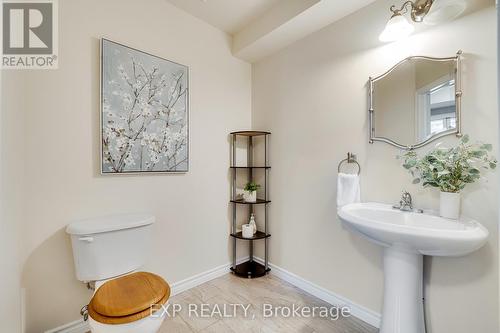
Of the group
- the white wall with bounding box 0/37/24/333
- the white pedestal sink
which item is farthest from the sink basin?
the white wall with bounding box 0/37/24/333

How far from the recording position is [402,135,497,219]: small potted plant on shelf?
1.16 m

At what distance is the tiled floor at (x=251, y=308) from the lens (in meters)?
1.56

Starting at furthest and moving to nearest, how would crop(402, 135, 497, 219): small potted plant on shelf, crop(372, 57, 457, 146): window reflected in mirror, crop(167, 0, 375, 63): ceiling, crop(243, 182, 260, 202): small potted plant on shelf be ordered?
crop(243, 182, 260, 202): small potted plant on shelf → crop(167, 0, 375, 63): ceiling → crop(372, 57, 457, 146): window reflected in mirror → crop(402, 135, 497, 219): small potted plant on shelf

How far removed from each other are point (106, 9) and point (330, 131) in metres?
1.88

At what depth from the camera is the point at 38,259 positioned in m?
1.35

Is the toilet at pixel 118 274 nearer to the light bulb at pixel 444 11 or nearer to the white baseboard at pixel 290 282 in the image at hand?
the white baseboard at pixel 290 282

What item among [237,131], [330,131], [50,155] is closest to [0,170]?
[50,155]

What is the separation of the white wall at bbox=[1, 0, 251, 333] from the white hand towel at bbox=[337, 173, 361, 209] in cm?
118

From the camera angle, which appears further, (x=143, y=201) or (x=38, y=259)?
(x=143, y=201)

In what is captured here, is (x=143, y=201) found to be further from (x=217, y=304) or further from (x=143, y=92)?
(x=217, y=304)

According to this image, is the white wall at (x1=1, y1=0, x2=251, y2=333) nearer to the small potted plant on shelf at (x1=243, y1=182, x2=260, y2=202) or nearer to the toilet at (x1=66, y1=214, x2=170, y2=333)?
the toilet at (x1=66, y1=214, x2=170, y2=333)

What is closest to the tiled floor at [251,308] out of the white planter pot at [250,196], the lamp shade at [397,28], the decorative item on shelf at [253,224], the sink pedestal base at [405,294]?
the sink pedestal base at [405,294]

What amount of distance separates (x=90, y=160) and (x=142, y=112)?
0.50m

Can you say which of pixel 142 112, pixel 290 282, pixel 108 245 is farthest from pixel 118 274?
pixel 290 282
